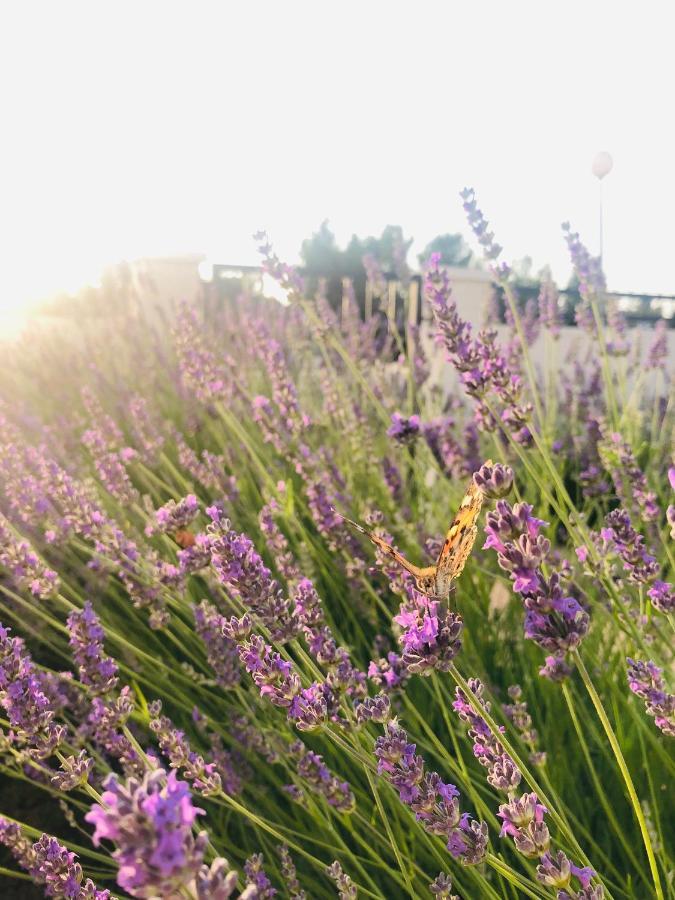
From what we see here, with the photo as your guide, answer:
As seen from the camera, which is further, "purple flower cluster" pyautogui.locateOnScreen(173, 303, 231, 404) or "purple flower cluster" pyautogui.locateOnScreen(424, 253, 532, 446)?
"purple flower cluster" pyautogui.locateOnScreen(173, 303, 231, 404)

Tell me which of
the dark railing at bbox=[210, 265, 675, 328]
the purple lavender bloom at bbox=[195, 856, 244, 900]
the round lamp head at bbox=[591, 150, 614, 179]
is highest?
the round lamp head at bbox=[591, 150, 614, 179]

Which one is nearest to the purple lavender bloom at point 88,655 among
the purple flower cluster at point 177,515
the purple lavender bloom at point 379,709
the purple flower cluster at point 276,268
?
the purple flower cluster at point 177,515

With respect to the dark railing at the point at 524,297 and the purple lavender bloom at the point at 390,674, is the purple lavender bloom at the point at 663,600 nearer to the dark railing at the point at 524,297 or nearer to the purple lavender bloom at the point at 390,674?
the purple lavender bloom at the point at 390,674

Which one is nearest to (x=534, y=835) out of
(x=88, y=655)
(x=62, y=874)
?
(x=62, y=874)

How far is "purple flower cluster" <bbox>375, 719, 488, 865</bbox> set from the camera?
960 millimetres

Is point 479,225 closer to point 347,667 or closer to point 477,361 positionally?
point 477,361

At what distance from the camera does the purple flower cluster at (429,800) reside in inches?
37.8

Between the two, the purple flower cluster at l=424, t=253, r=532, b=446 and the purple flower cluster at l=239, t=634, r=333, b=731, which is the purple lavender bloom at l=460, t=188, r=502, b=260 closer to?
the purple flower cluster at l=424, t=253, r=532, b=446

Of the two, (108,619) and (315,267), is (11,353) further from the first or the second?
(315,267)

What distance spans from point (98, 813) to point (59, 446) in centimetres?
291

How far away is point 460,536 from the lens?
3.05 feet

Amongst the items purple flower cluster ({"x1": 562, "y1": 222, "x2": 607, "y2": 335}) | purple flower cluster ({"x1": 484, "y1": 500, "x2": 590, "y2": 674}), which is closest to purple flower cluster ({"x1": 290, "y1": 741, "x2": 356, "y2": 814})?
purple flower cluster ({"x1": 484, "y1": 500, "x2": 590, "y2": 674})

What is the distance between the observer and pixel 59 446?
3.22 metres

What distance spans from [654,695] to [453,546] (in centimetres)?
45
